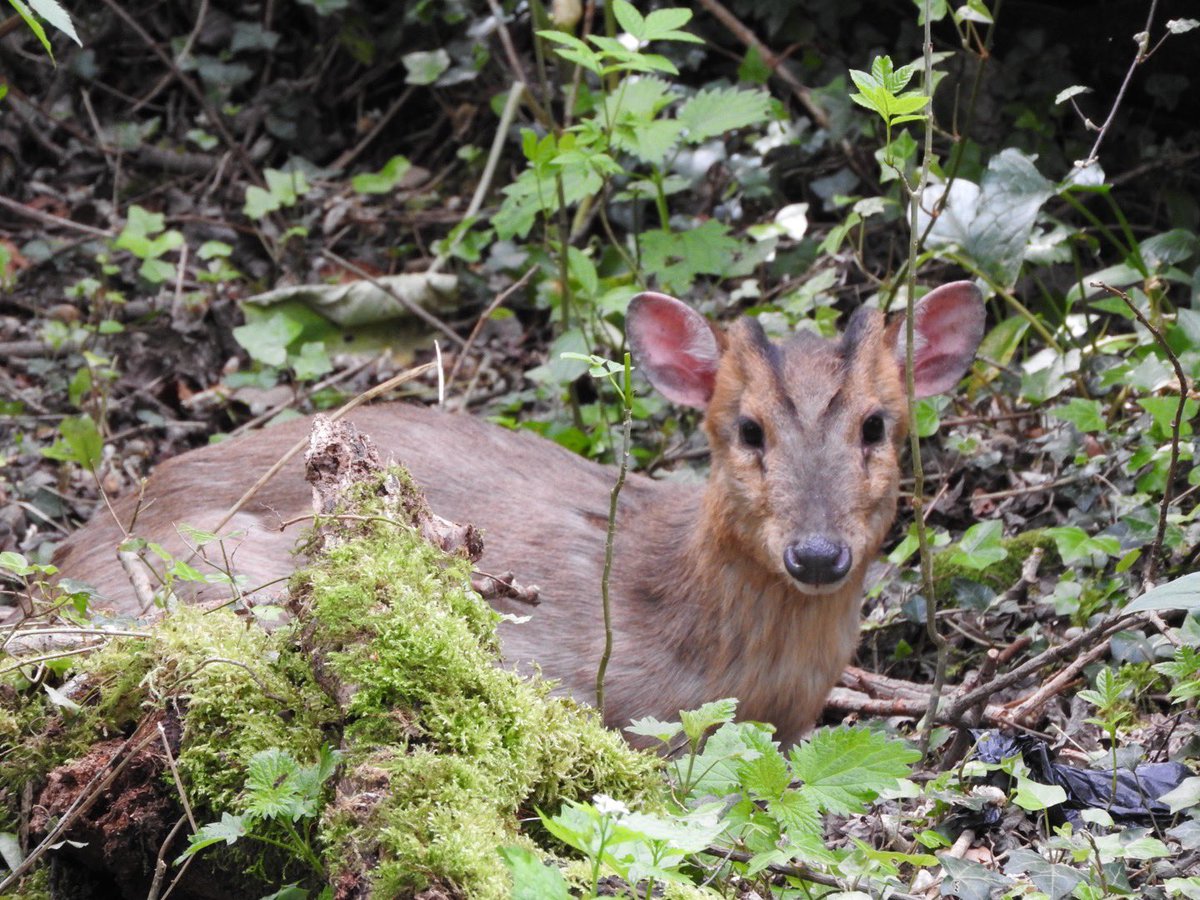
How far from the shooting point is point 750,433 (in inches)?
197

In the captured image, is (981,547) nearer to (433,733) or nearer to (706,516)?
(706,516)

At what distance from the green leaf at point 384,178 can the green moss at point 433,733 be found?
624 centimetres

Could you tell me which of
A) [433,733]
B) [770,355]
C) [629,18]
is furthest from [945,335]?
[433,733]

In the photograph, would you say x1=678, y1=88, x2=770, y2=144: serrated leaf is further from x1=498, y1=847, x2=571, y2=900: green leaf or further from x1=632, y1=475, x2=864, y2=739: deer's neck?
x1=498, y1=847, x2=571, y2=900: green leaf

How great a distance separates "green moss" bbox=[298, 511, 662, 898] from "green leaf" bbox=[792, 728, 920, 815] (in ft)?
1.18

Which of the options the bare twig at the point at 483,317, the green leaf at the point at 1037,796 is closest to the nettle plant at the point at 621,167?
the bare twig at the point at 483,317

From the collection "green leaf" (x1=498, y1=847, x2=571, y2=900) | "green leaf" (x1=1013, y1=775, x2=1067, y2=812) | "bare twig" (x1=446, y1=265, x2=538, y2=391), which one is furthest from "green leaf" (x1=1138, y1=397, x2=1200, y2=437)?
"green leaf" (x1=498, y1=847, x2=571, y2=900)

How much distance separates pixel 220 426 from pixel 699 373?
3.35 m

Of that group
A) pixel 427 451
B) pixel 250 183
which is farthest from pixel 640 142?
pixel 250 183

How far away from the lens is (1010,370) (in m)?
6.27

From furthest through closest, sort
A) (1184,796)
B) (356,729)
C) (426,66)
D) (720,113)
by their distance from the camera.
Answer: (426,66)
(720,113)
(1184,796)
(356,729)

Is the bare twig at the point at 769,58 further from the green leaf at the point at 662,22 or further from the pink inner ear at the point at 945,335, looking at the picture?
the green leaf at the point at 662,22

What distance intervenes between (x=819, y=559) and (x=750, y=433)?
2.06ft

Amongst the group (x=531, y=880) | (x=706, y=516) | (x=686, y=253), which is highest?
(x=531, y=880)
